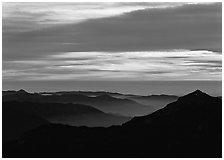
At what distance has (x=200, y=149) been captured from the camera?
17.3m

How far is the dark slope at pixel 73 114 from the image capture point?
65.3ft

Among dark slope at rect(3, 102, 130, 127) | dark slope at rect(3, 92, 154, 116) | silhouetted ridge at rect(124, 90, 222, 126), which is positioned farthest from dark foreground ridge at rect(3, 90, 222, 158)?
dark slope at rect(3, 92, 154, 116)

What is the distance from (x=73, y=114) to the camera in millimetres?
23109

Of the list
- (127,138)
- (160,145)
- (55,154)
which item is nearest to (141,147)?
(160,145)

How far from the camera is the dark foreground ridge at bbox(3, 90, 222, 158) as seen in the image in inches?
671

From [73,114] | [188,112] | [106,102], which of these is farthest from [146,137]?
[73,114]

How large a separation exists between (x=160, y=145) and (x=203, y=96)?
614 cm

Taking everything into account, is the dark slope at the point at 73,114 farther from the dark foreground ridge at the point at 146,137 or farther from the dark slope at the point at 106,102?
the dark foreground ridge at the point at 146,137

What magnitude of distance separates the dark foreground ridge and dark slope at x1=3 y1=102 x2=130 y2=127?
578mm

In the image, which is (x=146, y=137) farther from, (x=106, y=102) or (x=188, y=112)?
(x=188, y=112)

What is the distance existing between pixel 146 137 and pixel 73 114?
18.2ft

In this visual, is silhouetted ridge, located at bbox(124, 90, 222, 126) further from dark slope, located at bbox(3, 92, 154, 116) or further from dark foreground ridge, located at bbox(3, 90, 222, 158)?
dark slope, located at bbox(3, 92, 154, 116)

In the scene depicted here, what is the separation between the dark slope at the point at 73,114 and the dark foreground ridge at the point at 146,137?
578 mm

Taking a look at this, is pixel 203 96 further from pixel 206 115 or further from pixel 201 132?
pixel 201 132
